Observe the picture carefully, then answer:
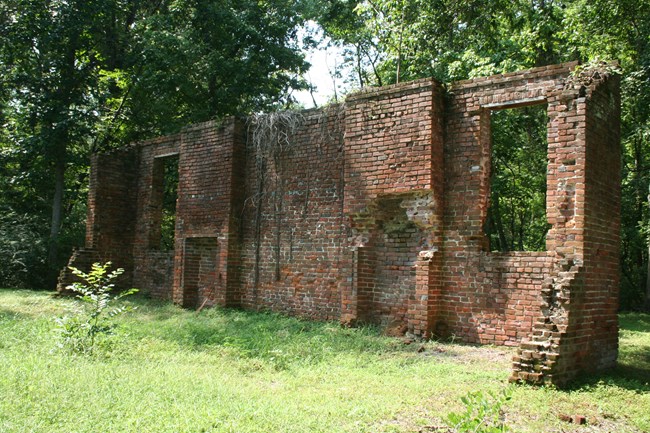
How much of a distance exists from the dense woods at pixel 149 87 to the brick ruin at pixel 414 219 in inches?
188

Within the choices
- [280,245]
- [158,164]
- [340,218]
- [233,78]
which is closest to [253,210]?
[280,245]

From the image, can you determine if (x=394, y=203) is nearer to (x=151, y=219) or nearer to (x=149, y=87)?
(x=151, y=219)

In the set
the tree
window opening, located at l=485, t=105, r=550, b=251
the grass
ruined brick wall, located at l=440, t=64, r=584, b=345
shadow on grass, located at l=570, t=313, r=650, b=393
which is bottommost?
shadow on grass, located at l=570, t=313, r=650, b=393

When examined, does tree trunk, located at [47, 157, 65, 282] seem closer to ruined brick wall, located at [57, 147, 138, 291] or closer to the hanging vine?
ruined brick wall, located at [57, 147, 138, 291]

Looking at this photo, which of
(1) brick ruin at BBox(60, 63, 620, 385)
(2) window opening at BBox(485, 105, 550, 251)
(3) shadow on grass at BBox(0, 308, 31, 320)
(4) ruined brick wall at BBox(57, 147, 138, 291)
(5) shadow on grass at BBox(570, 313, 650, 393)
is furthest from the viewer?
(2) window opening at BBox(485, 105, 550, 251)

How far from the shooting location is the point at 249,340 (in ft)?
26.0

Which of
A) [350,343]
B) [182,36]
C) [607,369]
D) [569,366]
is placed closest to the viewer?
[569,366]

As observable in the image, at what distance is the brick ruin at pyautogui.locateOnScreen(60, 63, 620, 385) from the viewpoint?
693cm

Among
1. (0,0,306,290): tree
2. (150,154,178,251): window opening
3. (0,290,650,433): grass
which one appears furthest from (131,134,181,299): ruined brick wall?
(0,290,650,433): grass

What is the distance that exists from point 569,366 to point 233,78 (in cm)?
1490

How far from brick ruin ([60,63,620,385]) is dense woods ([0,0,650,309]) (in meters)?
4.78

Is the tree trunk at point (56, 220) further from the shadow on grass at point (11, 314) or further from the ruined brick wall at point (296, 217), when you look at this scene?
the ruined brick wall at point (296, 217)

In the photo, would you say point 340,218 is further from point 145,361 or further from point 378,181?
point 145,361

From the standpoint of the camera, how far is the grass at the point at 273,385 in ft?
14.4
